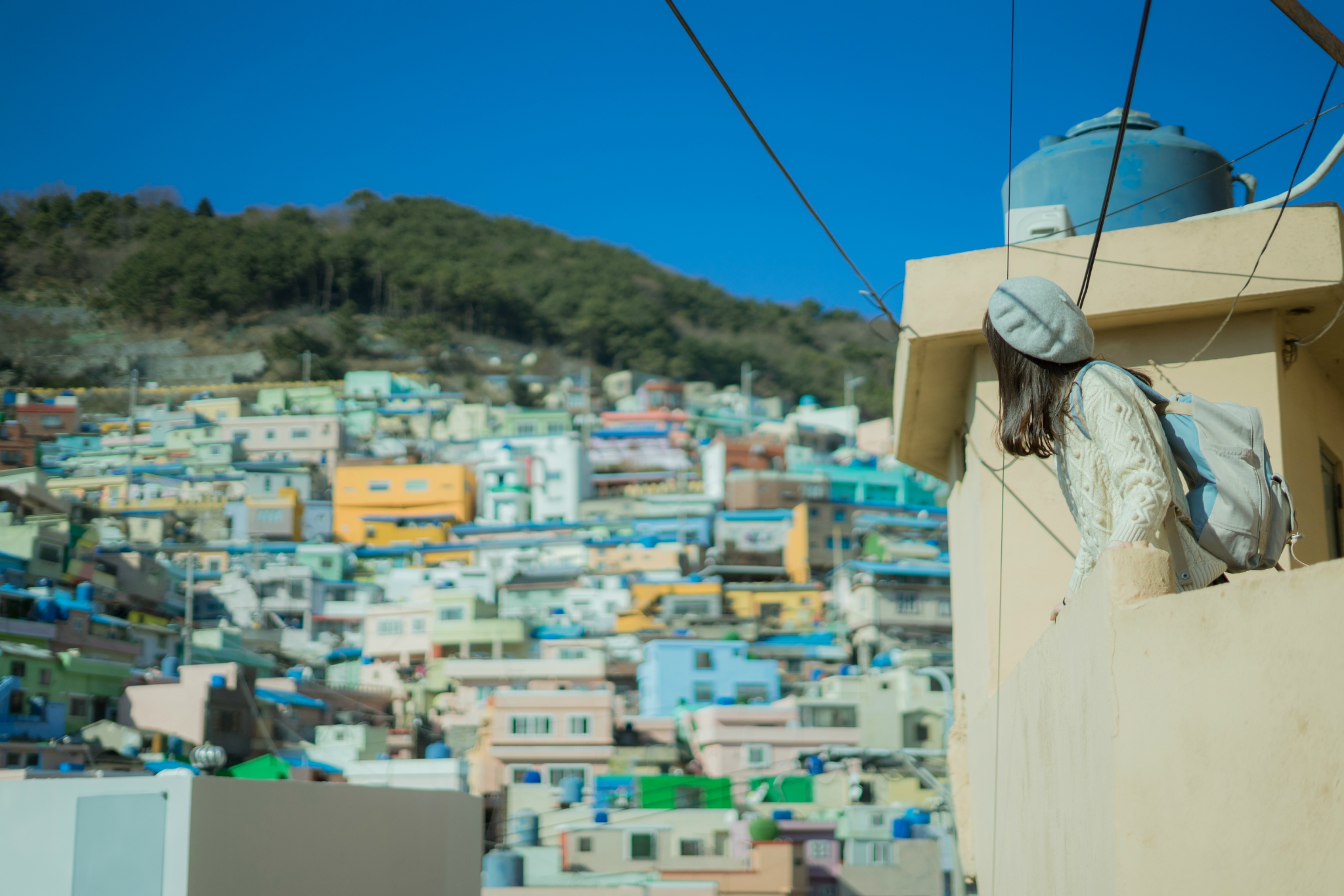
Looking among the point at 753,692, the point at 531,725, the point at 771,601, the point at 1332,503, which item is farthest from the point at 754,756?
the point at 1332,503

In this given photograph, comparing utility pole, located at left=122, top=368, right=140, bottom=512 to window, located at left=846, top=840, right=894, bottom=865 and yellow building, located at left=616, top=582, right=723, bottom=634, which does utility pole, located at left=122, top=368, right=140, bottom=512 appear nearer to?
yellow building, located at left=616, top=582, right=723, bottom=634

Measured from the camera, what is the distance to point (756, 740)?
33031mm

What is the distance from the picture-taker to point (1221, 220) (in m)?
5.50

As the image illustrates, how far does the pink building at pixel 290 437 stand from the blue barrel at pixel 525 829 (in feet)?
162

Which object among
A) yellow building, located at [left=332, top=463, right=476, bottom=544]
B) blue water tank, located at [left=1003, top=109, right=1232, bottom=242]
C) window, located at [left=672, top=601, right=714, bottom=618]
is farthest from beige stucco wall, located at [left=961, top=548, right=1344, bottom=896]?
yellow building, located at [left=332, top=463, right=476, bottom=544]

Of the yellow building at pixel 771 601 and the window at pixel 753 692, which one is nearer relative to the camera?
the window at pixel 753 692

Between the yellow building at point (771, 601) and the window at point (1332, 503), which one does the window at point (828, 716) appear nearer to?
the yellow building at point (771, 601)

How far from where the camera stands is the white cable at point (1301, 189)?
5.19 meters

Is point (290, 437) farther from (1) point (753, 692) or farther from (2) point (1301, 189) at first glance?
(2) point (1301, 189)

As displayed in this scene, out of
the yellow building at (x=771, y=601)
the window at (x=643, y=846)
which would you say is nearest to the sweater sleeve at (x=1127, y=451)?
the window at (x=643, y=846)

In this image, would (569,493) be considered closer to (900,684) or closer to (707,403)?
(707,403)

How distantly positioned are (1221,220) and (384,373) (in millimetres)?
89968

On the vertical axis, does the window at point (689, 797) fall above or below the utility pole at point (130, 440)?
below

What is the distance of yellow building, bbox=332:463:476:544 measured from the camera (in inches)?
2606
